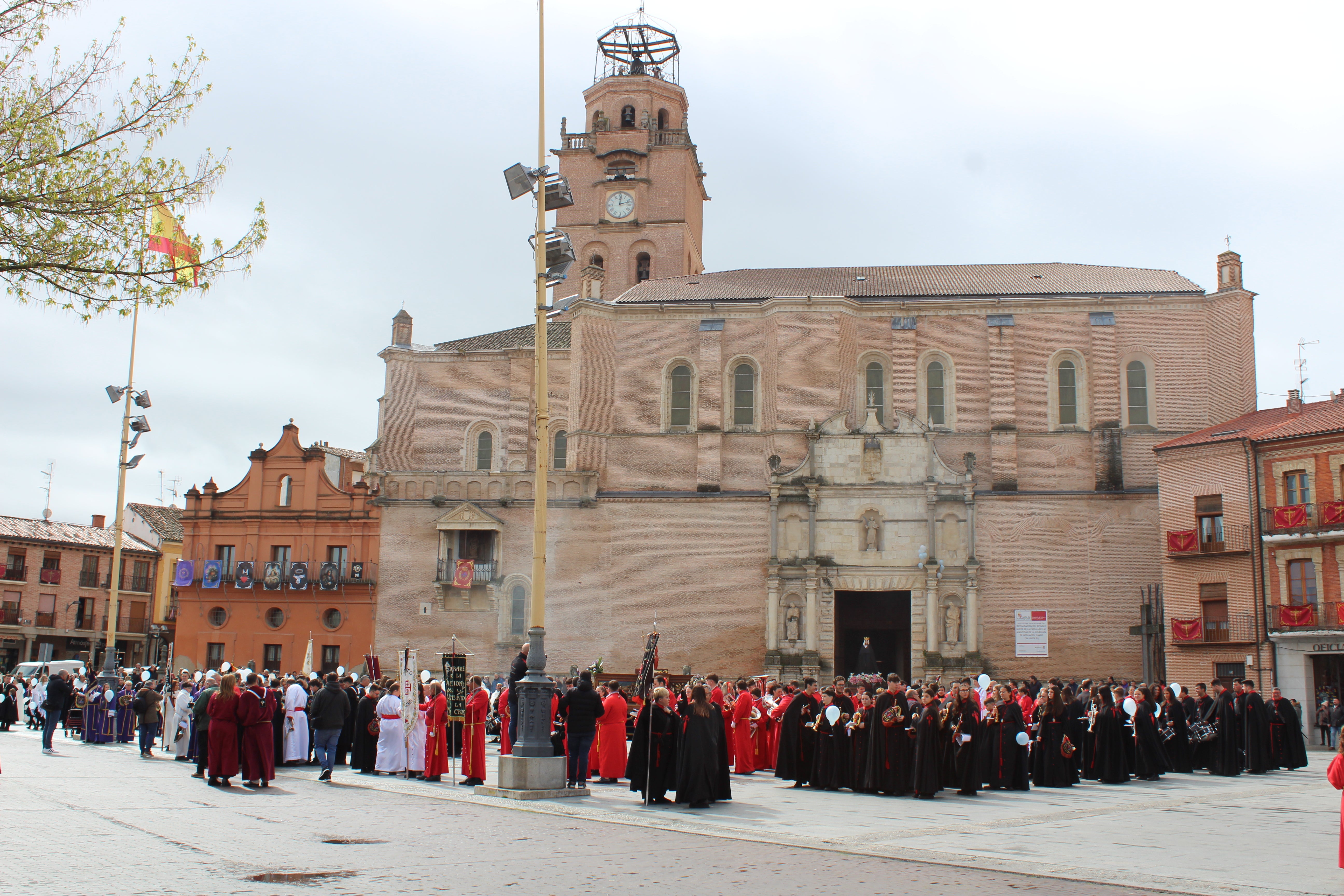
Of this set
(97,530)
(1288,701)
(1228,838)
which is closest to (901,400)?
(1288,701)

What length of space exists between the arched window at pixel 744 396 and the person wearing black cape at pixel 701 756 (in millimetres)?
29162

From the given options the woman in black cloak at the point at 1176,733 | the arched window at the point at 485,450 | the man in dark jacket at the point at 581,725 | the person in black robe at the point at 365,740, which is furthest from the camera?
the arched window at the point at 485,450

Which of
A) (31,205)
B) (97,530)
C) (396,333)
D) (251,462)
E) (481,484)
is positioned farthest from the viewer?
(97,530)

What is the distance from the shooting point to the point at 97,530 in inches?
2552

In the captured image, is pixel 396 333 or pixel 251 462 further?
pixel 396 333

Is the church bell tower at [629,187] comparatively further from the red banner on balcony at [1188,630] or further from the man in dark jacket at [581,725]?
the man in dark jacket at [581,725]

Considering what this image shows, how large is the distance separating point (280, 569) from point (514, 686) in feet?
96.5

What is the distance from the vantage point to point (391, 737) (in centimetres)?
1934

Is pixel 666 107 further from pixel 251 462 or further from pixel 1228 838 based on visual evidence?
pixel 1228 838

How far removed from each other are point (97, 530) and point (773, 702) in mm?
54464

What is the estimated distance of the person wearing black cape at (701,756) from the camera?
1488cm

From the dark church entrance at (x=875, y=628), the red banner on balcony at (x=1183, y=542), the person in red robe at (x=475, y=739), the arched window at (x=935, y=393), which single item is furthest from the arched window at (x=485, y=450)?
the person in red robe at (x=475, y=739)

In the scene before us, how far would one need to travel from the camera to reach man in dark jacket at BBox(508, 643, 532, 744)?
17953 mm

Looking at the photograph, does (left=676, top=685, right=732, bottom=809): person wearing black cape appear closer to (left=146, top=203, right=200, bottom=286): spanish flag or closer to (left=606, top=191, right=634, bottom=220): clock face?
(left=146, top=203, right=200, bottom=286): spanish flag
